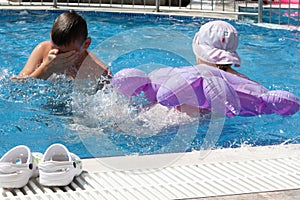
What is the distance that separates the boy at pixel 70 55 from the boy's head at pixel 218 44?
2.66ft

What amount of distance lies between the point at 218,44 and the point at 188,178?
6.45 feet

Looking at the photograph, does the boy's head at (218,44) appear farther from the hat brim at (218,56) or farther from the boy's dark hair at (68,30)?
the boy's dark hair at (68,30)

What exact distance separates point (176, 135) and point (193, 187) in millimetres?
1330

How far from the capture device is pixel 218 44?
5.04m

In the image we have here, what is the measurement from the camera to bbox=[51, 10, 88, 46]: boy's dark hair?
497 cm

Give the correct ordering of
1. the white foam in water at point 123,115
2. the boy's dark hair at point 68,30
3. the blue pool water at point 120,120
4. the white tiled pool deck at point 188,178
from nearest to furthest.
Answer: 1. the white tiled pool deck at point 188,178
2. the blue pool water at point 120,120
3. the white foam in water at point 123,115
4. the boy's dark hair at point 68,30

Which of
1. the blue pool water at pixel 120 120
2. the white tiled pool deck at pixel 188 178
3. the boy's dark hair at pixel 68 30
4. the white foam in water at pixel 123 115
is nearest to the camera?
the white tiled pool deck at pixel 188 178

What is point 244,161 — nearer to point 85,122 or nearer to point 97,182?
point 97,182

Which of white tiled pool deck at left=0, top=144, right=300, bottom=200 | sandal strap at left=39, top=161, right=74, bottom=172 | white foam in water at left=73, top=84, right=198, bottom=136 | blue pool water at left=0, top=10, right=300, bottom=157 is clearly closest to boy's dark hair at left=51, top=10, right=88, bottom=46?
blue pool water at left=0, top=10, right=300, bottom=157

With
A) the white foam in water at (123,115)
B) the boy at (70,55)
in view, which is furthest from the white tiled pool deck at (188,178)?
the boy at (70,55)

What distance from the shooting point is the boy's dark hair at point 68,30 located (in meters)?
4.97

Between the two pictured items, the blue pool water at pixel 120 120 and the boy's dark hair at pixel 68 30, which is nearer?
the blue pool water at pixel 120 120

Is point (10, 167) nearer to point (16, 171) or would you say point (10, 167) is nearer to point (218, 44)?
point (16, 171)

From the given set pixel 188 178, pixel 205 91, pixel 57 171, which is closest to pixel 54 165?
pixel 57 171
